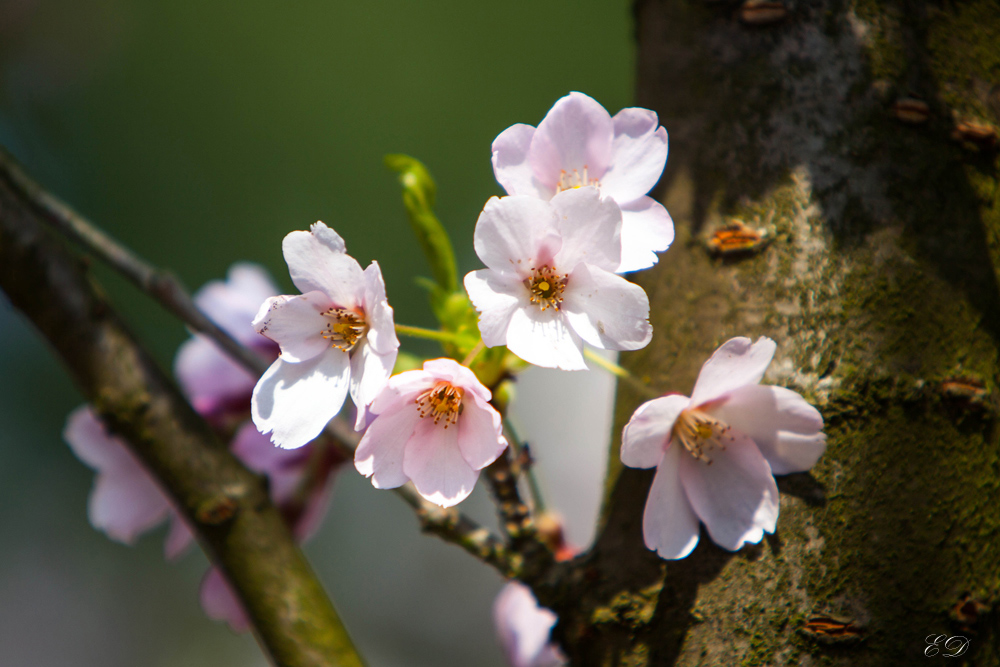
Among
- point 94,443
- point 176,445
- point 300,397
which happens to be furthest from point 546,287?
point 94,443

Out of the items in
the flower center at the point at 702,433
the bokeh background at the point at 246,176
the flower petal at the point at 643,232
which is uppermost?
the flower petal at the point at 643,232

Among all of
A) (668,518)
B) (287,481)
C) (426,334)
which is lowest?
(287,481)

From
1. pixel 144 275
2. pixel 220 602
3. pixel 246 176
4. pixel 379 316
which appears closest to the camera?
pixel 379 316

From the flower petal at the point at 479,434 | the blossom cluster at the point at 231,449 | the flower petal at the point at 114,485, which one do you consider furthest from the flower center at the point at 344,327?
the flower petal at the point at 114,485

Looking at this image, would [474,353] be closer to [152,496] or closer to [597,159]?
[597,159]

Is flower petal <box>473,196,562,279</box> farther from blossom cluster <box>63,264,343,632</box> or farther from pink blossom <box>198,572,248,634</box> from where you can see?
pink blossom <box>198,572,248,634</box>

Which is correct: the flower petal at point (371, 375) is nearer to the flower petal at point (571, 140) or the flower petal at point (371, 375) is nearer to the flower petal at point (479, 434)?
the flower petal at point (479, 434)
